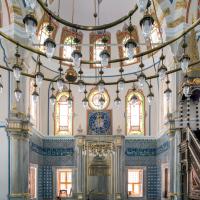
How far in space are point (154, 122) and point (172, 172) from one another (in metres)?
4.72

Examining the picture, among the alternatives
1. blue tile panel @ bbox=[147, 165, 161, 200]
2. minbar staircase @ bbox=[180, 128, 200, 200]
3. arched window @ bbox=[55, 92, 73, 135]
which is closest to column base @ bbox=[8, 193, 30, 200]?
minbar staircase @ bbox=[180, 128, 200, 200]

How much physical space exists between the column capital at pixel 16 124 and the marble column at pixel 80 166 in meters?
4.97

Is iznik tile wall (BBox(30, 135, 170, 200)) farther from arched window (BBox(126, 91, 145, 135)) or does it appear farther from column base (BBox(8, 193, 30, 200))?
column base (BBox(8, 193, 30, 200))

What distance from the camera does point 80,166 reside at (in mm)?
17641

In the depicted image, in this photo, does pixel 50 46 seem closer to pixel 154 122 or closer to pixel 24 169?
pixel 24 169

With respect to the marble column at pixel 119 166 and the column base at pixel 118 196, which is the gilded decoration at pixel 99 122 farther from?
the column base at pixel 118 196

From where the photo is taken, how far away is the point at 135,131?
59.8 feet

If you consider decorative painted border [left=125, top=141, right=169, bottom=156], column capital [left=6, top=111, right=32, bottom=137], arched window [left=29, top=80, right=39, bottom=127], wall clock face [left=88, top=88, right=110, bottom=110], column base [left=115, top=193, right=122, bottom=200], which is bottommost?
column base [left=115, top=193, right=122, bottom=200]

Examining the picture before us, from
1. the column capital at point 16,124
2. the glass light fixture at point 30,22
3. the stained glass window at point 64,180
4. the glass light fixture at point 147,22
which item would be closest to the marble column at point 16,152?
the column capital at point 16,124

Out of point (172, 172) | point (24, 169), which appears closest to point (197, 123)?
point (172, 172)

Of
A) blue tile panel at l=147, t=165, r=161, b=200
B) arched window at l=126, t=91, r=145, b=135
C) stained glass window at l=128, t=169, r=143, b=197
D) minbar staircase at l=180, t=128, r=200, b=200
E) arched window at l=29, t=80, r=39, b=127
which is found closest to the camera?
minbar staircase at l=180, t=128, r=200, b=200

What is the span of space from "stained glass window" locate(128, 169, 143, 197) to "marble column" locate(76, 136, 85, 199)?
75.1 inches

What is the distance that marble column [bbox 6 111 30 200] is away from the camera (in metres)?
12.8

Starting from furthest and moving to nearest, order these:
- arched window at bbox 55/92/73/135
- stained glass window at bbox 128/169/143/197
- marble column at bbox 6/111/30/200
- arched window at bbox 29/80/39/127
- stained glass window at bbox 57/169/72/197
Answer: arched window at bbox 55/92/73/135 → stained glass window at bbox 57/169/72/197 → stained glass window at bbox 128/169/143/197 → arched window at bbox 29/80/39/127 → marble column at bbox 6/111/30/200
